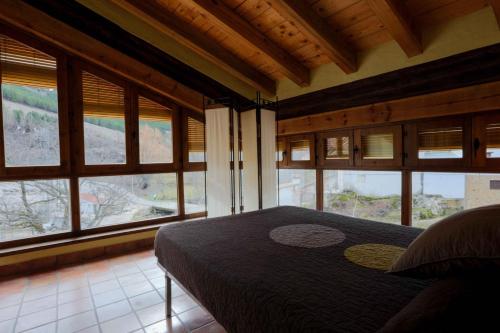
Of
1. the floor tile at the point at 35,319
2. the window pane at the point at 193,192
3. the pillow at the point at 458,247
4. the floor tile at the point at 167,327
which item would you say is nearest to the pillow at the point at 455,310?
the pillow at the point at 458,247

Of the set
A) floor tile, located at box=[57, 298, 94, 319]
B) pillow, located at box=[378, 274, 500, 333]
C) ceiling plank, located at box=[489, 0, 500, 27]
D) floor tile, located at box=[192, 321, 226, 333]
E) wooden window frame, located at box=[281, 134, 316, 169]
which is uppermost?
ceiling plank, located at box=[489, 0, 500, 27]

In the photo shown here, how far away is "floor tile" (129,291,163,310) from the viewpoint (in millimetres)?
2225

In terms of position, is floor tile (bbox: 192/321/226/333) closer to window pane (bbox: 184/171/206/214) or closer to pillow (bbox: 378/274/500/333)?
pillow (bbox: 378/274/500/333)

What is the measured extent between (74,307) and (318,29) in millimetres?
3267

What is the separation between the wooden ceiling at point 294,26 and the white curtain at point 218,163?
0.72 m

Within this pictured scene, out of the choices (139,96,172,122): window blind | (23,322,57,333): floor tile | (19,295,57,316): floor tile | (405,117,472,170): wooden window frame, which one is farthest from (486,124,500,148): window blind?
(19,295,57,316): floor tile

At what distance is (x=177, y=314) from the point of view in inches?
→ 82.2

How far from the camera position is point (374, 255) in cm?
134

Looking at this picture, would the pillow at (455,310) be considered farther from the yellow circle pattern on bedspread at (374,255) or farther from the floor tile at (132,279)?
the floor tile at (132,279)

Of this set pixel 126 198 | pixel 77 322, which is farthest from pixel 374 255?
pixel 126 198

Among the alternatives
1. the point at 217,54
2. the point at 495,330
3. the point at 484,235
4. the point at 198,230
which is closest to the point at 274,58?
the point at 217,54

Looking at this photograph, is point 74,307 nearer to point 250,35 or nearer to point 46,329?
point 46,329

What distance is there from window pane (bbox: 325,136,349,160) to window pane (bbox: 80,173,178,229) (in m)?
2.39

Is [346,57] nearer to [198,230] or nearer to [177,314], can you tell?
[198,230]
